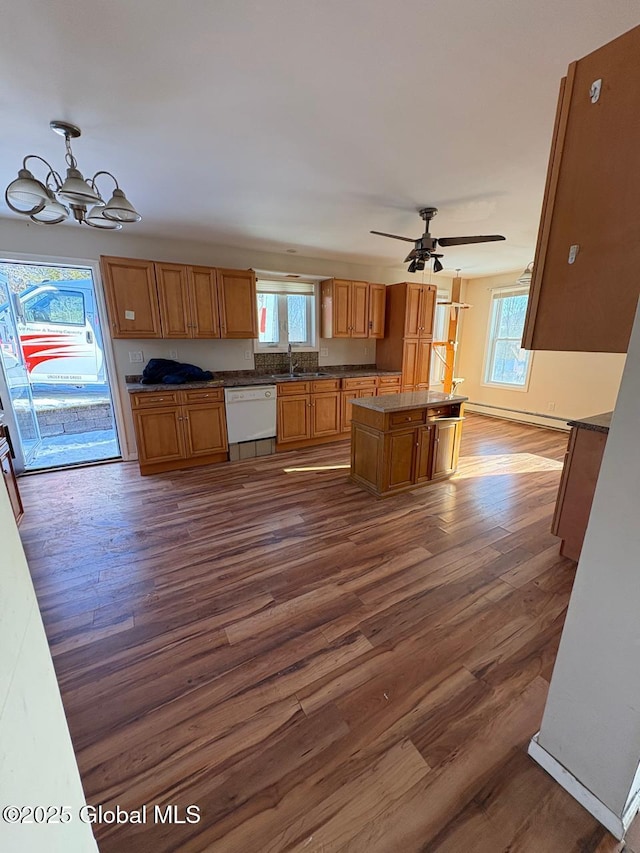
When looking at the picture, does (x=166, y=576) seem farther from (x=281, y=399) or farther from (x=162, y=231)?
(x=162, y=231)

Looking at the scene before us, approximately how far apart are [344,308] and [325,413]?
161 centimetres

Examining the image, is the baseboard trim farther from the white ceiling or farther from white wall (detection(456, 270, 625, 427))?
white wall (detection(456, 270, 625, 427))

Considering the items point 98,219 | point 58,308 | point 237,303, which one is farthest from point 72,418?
point 98,219

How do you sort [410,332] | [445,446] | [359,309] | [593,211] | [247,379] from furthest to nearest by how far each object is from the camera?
[410,332] < [359,309] < [247,379] < [445,446] < [593,211]

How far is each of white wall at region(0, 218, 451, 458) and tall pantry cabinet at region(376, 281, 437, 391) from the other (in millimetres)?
683

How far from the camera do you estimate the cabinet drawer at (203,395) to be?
3877 millimetres

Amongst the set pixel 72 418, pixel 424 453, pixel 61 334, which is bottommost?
pixel 72 418

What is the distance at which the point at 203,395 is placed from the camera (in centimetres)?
397

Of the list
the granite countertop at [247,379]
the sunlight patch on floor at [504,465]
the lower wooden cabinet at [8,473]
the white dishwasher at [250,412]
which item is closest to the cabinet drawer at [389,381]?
the granite countertop at [247,379]

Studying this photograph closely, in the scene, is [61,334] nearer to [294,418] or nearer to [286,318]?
[286,318]

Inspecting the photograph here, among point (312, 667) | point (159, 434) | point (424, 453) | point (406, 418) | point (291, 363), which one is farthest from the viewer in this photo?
point (291, 363)

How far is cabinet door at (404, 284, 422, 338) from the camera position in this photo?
5207 millimetres

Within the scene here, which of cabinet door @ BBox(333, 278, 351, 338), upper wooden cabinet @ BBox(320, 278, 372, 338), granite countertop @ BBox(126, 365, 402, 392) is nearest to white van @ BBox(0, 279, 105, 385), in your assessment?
granite countertop @ BBox(126, 365, 402, 392)

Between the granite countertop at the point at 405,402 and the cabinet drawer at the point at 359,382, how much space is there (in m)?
1.45
